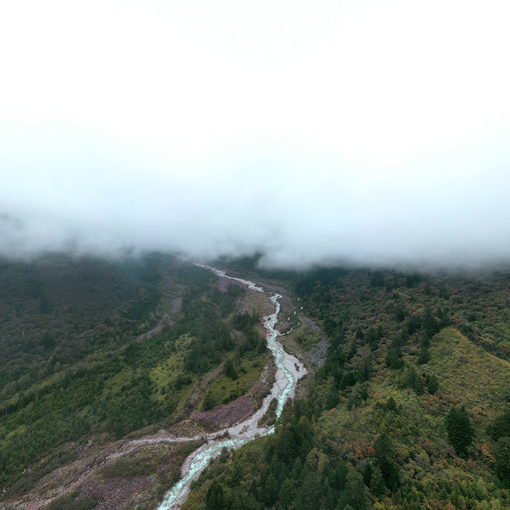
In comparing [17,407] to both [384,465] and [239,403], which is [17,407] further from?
[384,465]

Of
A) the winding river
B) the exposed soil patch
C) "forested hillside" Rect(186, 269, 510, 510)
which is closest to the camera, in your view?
"forested hillside" Rect(186, 269, 510, 510)

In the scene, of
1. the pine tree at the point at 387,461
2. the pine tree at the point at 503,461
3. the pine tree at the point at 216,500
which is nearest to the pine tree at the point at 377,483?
the pine tree at the point at 387,461

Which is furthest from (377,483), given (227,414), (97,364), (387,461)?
(97,364)

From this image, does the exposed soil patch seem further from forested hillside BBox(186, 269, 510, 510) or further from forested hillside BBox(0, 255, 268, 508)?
forested hillside BBox(186, 269, 510, 510)

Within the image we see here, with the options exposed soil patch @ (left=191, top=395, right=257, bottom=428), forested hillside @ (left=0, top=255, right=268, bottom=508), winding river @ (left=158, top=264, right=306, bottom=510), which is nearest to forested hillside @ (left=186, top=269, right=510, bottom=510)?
winding river @ (left=158, top=264, right=306, bottom=510)

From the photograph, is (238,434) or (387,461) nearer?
(387,461)

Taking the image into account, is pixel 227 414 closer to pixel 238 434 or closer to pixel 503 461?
pixel 238 434

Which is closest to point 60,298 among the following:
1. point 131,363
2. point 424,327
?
point 131,363

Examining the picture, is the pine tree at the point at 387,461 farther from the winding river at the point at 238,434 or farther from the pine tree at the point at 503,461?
the winding river at the point at 238,434

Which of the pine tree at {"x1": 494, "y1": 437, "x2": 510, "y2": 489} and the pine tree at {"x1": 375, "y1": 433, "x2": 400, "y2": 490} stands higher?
the pine tree at {"x1": 494, "y1": 437, "x2": 510, "y2": 489}
